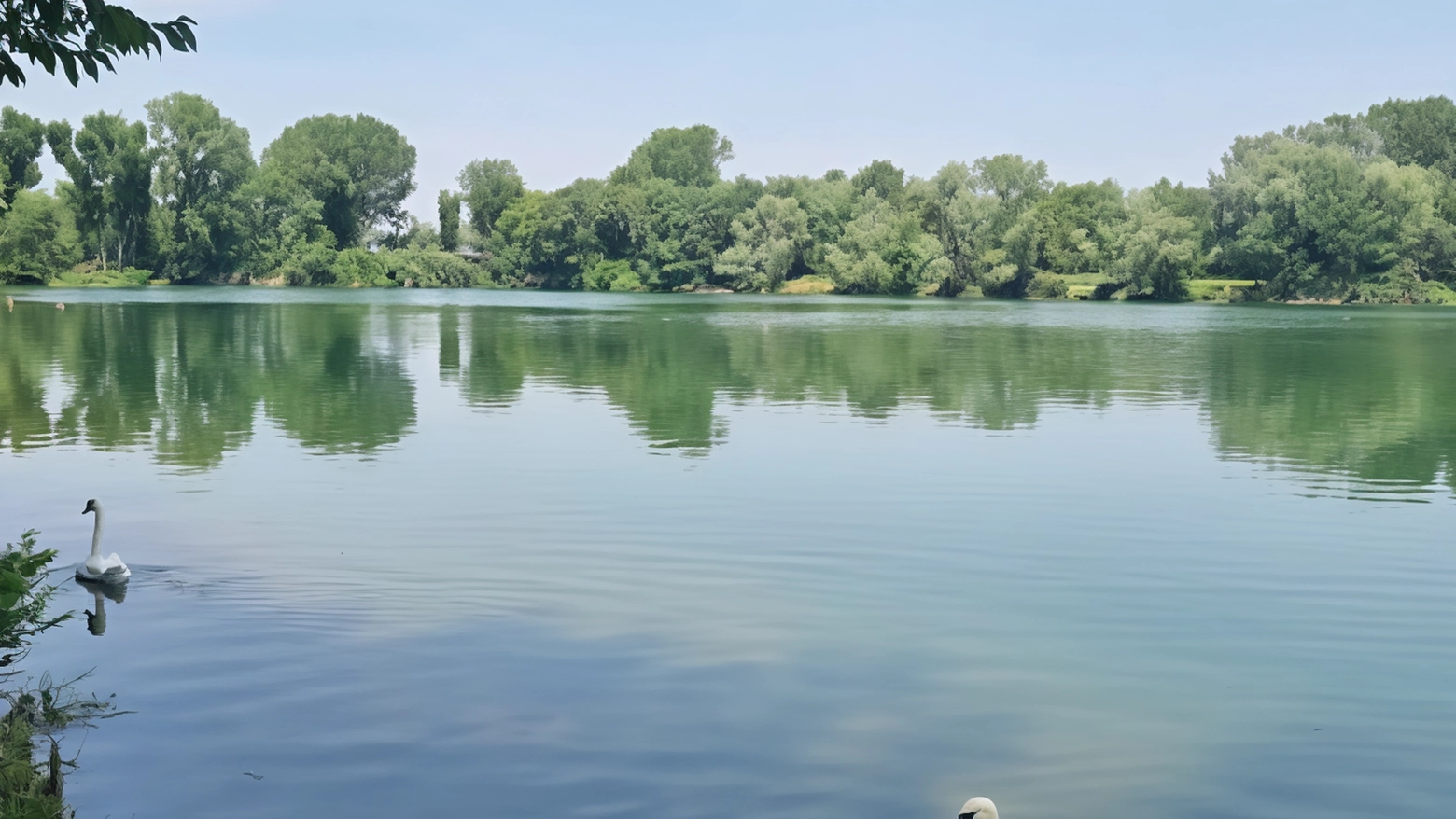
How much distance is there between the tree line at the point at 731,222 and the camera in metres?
104

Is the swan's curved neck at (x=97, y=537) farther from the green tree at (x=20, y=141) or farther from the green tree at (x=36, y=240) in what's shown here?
the green tree at (x=20, y=141)

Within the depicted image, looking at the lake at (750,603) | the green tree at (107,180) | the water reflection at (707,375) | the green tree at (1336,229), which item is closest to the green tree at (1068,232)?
the green tree at (1336,229)

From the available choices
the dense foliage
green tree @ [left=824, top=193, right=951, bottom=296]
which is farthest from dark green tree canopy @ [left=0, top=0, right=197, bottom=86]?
green tree @ [left=824, top=193, right=951, bottom=296]

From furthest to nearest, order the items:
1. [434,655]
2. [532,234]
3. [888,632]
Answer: [532,234] < [888,632] < [434,655]

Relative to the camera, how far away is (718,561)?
1327 cm

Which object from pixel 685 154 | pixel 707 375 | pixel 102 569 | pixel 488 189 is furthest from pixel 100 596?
pixel 685 154

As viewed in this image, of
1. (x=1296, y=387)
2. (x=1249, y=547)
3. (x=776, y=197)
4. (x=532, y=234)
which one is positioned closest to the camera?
(x=1249, y=547)

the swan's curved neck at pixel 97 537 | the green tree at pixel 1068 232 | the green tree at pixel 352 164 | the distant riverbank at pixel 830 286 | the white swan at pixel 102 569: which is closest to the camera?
the white swan at pixel 102 569

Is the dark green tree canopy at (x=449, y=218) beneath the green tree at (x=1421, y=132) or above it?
beneath

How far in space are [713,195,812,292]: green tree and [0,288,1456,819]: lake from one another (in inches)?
3745

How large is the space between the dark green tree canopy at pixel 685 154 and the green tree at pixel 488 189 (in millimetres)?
14603

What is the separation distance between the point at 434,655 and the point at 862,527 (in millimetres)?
6354

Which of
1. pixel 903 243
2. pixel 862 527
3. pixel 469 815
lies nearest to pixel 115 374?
pixel 862 527

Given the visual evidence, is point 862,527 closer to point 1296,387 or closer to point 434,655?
point 434,655
